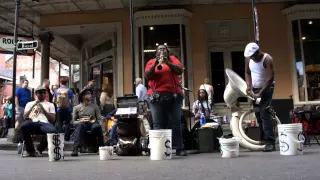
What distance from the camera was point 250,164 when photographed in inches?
184

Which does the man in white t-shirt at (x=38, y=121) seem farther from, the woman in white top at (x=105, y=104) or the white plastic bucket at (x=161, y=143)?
the woman in white top at (x=105, y=104)

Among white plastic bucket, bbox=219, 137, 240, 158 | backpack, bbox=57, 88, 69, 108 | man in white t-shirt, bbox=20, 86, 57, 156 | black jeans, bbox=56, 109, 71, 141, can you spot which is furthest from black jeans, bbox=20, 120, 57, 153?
white plastic bucket, bbox=219, 137, 240, 158

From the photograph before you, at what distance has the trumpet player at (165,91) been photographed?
6.00 metres

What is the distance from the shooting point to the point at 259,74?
258 inches

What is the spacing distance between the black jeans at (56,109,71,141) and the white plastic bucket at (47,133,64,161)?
3846 mm

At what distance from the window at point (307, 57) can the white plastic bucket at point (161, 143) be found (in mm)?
9746

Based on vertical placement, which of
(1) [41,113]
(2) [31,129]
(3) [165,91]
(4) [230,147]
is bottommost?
(4) [230,147]

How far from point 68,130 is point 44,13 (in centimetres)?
745

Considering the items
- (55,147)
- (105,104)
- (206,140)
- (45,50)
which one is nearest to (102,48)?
(45,50)

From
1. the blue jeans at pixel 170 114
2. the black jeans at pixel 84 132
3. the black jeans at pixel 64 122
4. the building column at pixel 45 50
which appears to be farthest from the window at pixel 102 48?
the blue jeans at pixel 170 114

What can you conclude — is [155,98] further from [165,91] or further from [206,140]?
[206,140]

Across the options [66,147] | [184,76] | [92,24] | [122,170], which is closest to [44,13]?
[92,24]

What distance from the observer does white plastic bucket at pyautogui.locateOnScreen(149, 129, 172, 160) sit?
5562 mm

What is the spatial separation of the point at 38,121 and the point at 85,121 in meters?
0.94
